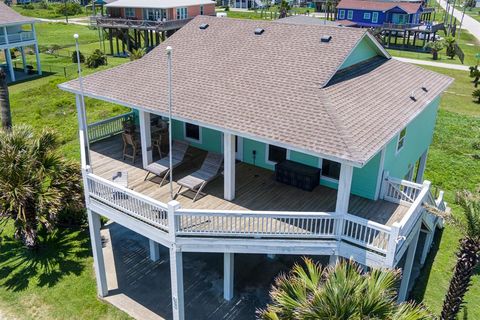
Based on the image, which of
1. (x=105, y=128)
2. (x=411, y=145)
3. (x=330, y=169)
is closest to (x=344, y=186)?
(x=330, y=169)

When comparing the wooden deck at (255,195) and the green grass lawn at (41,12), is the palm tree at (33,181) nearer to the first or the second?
the wooden deck at (255,195)

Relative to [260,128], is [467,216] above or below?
below

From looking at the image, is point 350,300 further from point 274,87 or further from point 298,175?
point 274,87

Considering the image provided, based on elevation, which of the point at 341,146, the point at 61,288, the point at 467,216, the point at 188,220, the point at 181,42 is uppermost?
the point at 181,42

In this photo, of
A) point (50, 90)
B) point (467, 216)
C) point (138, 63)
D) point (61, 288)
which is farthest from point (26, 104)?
point (467, 216)

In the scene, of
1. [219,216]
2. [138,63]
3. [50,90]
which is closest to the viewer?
[219,216]

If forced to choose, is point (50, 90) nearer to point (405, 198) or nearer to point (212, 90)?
point (212, 90)
